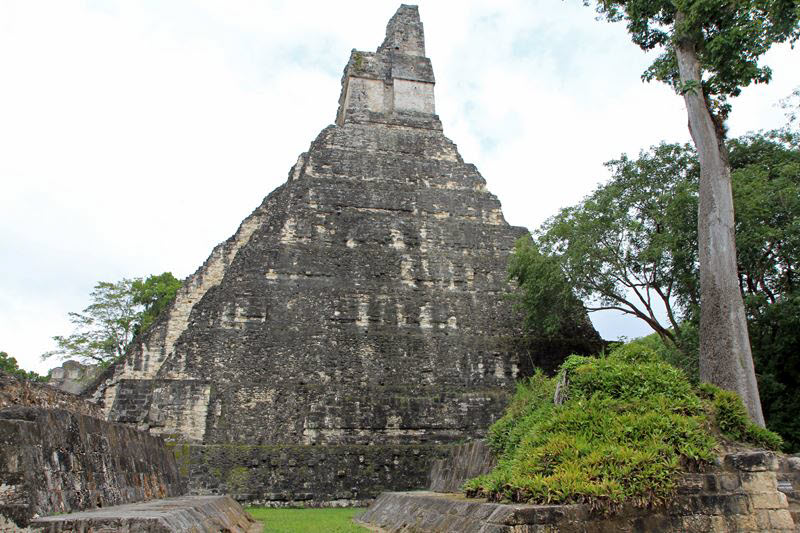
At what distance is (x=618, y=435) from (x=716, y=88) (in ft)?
A: 28.7

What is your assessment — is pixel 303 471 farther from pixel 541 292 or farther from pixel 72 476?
pixel 72 476

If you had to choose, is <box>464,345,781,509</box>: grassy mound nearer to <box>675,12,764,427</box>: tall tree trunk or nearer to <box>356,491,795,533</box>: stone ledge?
<box>356,491,795,533</box>: stone ledge

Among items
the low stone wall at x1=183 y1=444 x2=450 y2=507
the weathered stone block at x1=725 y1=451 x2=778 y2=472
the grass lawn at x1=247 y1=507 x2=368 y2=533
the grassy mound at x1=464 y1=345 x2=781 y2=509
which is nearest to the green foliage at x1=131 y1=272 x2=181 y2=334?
the low stone wall at x1=183 y1=444 x2=450 y2=507

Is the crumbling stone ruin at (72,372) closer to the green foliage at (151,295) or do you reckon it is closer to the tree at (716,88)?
the green foliage at (151,295)

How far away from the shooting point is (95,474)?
5043 millimetres

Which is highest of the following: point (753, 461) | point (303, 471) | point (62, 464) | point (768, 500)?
point (62, 464)

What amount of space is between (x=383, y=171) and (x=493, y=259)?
13.9 ft

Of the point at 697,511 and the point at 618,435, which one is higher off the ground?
the point at 618,435

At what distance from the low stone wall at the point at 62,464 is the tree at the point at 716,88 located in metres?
8.08

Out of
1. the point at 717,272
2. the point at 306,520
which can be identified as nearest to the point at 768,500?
the point at 717,272

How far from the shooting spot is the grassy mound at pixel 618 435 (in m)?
4.51

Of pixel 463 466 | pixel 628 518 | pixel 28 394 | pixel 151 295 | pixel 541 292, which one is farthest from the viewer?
pixel 151 295

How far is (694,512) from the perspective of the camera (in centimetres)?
454

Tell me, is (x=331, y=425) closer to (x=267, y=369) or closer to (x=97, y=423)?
(x=267, y=369)
